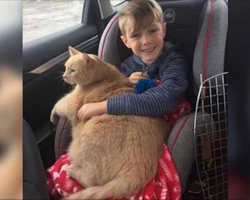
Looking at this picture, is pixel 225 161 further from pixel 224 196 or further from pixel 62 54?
pixel 62 54

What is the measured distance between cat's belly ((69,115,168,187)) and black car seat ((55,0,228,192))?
4 cm

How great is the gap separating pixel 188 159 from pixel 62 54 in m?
0.30

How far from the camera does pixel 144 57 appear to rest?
70 cm

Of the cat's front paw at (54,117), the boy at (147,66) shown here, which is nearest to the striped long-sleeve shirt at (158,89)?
the boy at (147,66)

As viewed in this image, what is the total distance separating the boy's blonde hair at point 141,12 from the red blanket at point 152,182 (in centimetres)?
23

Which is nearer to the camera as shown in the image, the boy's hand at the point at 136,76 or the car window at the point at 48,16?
the car window at the point at 48,16

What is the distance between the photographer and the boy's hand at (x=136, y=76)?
0.70m

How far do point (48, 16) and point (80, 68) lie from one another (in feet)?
0.35

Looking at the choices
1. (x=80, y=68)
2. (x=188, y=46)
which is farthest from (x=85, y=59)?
(x=188, y=46)

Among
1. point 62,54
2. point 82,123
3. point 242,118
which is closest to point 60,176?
point 82,123

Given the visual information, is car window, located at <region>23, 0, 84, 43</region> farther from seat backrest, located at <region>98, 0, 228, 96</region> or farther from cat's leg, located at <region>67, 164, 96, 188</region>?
cat's leg, located at <region>67, 164, 96, 188</region>

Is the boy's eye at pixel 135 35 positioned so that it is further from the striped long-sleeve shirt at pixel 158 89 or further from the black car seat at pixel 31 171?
the black car seat at pixel 31 171

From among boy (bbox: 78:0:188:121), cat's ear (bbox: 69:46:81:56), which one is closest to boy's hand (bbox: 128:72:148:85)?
boy (bbox: 78:0:188:121)

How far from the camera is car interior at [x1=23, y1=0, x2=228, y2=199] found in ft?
2.00
